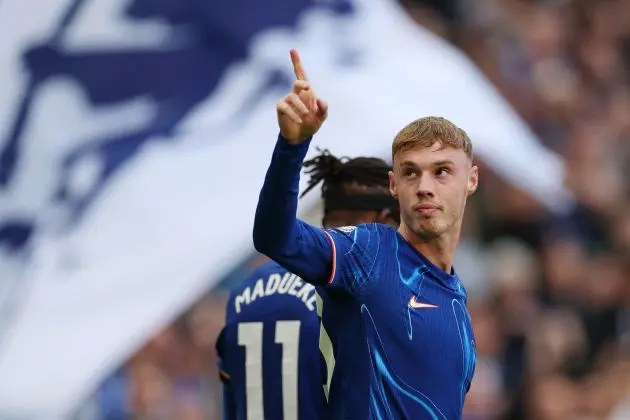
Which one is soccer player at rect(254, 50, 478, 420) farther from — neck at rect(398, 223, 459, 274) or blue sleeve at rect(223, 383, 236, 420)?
blue sleeve at rect(223, 383, 236, 420)

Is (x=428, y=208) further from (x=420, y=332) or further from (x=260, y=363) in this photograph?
(x=260, y=363)

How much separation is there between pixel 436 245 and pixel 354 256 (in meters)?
0.31

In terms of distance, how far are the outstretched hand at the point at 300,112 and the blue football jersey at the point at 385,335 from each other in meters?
0.37

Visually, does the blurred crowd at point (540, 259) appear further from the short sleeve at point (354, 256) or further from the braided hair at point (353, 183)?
the short sleeve at point (354, 256)

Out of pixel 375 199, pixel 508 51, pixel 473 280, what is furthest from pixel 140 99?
pixel 508 51

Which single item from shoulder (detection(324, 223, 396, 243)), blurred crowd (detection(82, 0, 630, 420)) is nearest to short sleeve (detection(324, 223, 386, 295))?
shoulder (detection(324, 223, 396, 243))

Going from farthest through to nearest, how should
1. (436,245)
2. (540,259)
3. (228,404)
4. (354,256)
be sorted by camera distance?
1. (540,259)
2. (228,404)
3. (436,245)
4. (354,256)

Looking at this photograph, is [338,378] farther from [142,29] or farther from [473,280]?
[473,280]

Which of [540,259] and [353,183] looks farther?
[540,259]

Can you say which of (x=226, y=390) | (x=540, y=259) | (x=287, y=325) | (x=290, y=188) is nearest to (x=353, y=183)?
(x=287, y=325)

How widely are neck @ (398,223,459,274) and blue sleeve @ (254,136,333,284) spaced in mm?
419

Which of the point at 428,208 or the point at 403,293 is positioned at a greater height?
the point at 428,208

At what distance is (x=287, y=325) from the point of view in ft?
14.7

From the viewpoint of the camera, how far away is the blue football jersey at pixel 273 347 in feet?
14.5
